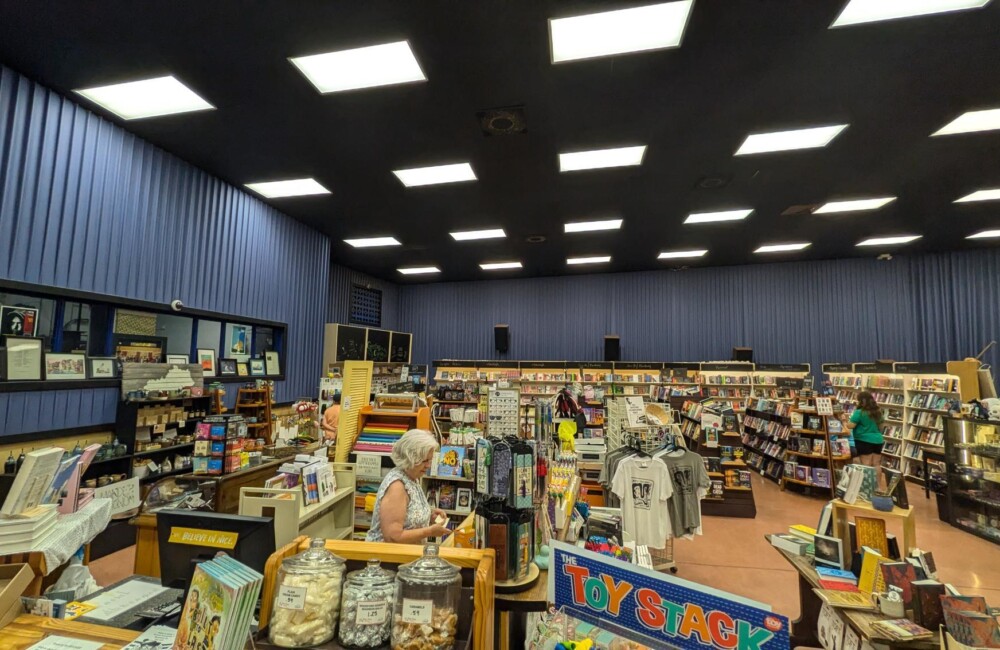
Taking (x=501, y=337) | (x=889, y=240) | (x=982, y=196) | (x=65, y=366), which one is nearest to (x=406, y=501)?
(x=65, y=366)

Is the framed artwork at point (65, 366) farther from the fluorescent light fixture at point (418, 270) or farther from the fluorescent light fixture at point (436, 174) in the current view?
the fluorescent light fixture at point (418, 270)

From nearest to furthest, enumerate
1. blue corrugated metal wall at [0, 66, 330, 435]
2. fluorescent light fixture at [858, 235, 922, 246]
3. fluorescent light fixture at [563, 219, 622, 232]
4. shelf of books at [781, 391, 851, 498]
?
blue corrugated metal wall at [0, 66, 330, 435]
shelf of books at [781, 391, 851, 498]
fluorescent light fixture at [563, 219, 622, 232]
fluorescent light fixture at [858, 235, 922, 246]

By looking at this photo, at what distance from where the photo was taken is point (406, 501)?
2537 millimetres

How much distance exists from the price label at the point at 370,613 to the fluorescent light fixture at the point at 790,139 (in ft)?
19.0

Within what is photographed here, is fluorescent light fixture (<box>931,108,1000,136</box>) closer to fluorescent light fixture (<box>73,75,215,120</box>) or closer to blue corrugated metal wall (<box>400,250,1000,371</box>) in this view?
blue corrugated metal wall (<box>400,250,1000,371</box>)

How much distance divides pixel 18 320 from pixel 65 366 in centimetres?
57

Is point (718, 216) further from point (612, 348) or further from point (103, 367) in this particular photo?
point (103, 367)

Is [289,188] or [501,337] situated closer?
[289,188]

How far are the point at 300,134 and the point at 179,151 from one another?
1836 millimetres

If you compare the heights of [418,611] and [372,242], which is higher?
[372,242]

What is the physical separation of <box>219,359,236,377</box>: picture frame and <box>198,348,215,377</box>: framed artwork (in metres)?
0.11

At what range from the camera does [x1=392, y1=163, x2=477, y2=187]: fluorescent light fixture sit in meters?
5.98

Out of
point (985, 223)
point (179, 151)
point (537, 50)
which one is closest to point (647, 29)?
point (537, 50)

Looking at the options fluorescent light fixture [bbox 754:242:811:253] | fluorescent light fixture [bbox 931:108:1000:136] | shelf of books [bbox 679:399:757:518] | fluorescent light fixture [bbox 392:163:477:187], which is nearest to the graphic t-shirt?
shelf of books [bbox 679:399:757:518]
